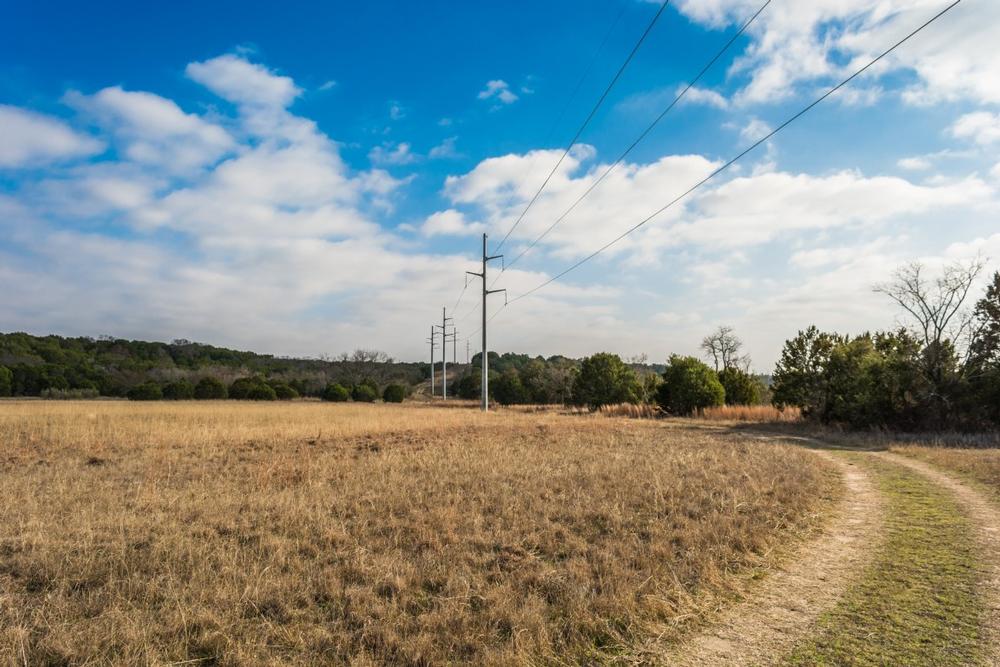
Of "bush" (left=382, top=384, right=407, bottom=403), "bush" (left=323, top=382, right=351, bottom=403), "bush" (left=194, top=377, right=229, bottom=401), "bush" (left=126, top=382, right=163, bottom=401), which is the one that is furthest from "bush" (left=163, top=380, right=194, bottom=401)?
"bush" (left=382, top=384, right=407, bottom=403)

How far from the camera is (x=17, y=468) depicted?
40.1ft

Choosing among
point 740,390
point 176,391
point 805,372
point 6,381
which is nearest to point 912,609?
point 805,372

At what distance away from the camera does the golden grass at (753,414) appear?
1146 inches

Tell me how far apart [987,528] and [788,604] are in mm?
4569

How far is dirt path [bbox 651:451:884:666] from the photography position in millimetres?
3957

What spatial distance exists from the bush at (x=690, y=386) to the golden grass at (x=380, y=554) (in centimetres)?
2289

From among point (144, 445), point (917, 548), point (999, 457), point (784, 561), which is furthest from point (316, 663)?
point (999, 457)

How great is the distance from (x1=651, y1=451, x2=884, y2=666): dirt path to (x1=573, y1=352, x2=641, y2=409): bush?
37189mm

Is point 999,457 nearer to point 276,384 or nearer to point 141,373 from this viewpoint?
point 276,384

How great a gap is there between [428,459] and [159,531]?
21.5ft

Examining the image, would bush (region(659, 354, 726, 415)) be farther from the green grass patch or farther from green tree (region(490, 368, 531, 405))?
the green grass patch

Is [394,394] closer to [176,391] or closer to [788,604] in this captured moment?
[176,391]

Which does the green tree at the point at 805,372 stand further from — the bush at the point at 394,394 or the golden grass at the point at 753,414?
the bush at the point at 394,394

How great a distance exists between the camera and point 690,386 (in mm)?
34875
